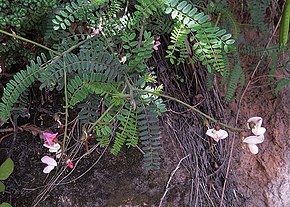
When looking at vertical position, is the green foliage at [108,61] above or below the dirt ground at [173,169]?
above

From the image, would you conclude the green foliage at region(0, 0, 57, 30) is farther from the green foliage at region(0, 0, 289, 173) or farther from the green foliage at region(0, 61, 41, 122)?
the green foliage at region(0, 61, 41, 122)

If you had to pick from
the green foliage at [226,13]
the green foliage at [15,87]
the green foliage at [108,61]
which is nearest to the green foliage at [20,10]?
the green foliage at [108,61]

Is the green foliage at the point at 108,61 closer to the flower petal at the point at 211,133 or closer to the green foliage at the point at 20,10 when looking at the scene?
the green foliage at the point at 20,10

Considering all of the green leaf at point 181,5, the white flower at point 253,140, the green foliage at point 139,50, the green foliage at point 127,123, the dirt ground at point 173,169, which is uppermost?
the green leaf at point 181,5

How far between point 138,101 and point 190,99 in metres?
0.47

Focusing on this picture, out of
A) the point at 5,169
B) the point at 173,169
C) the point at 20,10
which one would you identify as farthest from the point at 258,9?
the point at 5,169

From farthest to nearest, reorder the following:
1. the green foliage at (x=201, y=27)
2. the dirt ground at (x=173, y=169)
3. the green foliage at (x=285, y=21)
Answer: the dirt ground at (x=173, y=169) < the green foliage at (x=285, y=21) < the green foliage at (x=201, y=27)

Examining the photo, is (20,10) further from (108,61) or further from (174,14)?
(174,14)

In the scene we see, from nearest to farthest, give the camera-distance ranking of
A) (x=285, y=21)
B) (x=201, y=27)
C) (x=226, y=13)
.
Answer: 1. (x=201, y=27)
2. (x=285, y=21)
3. (x=226, y=13)

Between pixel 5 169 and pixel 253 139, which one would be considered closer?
pixel 253 139

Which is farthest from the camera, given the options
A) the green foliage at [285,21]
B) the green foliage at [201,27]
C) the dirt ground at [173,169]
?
the dirt ground at [173,169]

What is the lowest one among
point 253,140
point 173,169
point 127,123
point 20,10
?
point 173,169

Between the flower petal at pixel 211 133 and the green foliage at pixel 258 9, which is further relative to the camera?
the green foliage at pixel 258 9

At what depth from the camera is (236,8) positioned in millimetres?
1719
